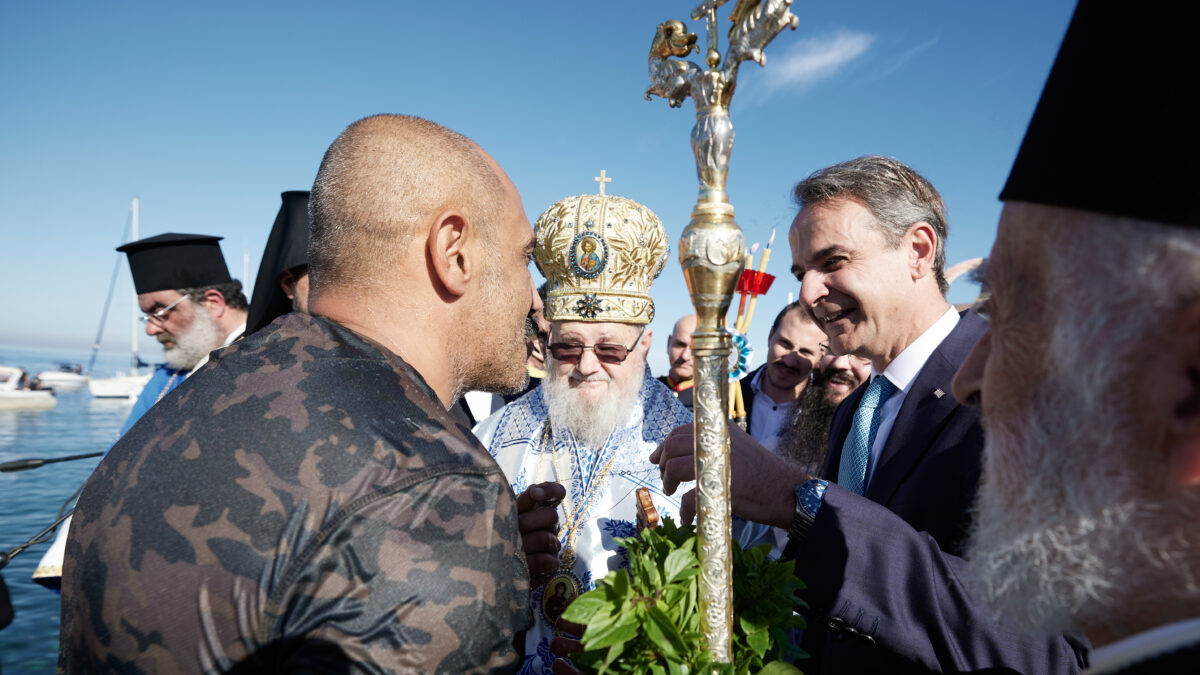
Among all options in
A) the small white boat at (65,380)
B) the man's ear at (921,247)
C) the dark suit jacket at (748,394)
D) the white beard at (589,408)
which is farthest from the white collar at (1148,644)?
the small white boat at (65,380)

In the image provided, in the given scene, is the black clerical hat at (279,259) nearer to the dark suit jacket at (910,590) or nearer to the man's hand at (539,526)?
the man's hand at (539,526)

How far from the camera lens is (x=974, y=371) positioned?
125 centimetres

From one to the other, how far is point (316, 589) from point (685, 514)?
97 cm

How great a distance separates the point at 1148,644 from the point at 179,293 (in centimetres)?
685

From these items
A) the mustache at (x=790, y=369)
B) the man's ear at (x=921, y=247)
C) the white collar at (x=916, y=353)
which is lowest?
the mustache at (x=790, y=369)

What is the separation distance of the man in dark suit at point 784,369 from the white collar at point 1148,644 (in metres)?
4.94

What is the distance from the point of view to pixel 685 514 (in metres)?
1.82

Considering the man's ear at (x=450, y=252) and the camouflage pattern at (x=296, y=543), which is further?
the man's ear at (x=450, y=252)

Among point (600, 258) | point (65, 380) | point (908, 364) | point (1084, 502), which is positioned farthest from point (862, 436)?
point (65, 380)

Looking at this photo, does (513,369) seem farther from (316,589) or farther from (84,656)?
(84,656)

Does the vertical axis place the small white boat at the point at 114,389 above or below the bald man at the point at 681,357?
below

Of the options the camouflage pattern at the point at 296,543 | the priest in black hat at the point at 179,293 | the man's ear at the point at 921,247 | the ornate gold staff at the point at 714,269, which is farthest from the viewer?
the priest in black hat at the point at 179,293

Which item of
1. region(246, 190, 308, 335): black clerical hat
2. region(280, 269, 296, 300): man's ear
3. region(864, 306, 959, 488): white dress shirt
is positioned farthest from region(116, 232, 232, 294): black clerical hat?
region(864, 306, 959, 488): white dress shirt

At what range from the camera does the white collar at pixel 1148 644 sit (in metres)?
0.84
